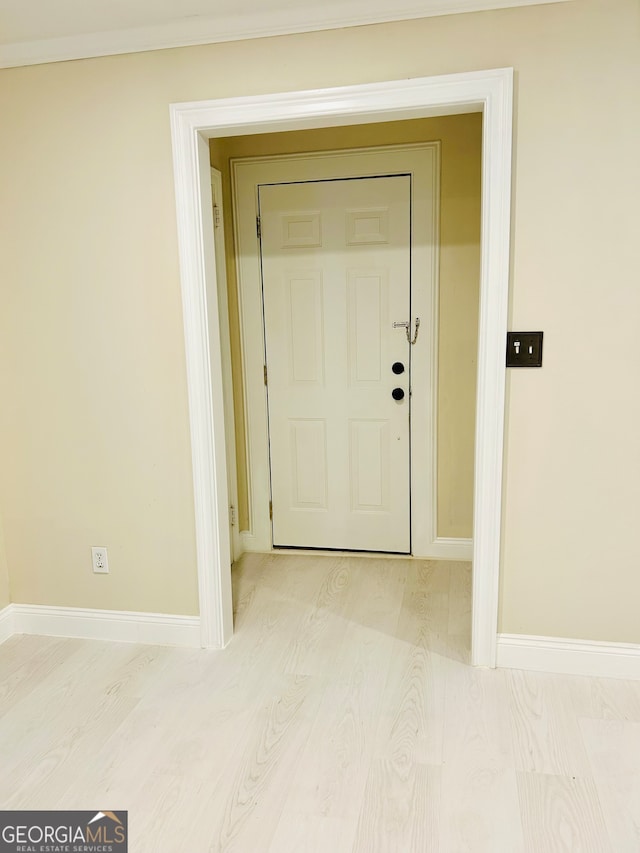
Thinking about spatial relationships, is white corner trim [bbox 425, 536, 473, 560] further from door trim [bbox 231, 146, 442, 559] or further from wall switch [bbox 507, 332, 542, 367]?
wall switch [bbox 507, 332, 542, 367]

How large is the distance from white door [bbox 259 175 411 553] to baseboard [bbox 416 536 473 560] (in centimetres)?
15

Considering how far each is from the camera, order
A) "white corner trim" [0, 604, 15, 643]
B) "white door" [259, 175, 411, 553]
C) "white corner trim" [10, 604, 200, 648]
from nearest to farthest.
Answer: "white corner trim" [10, 604, 200, 648]
"white corner trim" [0, 604, 15, 643]
"white door" [259, 175, 411, 553]

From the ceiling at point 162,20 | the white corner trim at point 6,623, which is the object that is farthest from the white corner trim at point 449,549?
the ceiling at point 162,20

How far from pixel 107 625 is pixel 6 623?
0.47m

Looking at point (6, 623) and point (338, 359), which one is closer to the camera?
point (6, 623)

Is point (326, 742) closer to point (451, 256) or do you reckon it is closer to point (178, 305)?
point (178, 305)

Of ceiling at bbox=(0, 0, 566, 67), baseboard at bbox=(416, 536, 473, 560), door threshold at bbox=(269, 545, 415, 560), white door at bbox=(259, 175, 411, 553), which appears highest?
ceiling at bbox=(0, 0, 566, 67)

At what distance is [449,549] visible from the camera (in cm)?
360

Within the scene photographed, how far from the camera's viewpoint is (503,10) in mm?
2186

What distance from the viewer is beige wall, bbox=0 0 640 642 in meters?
2.21

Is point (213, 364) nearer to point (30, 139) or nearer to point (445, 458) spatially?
point (30, 139)

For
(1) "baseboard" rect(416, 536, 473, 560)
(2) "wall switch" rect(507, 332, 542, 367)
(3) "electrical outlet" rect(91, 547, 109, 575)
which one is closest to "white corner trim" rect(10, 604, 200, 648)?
(3) "electrical outlet" rect(91, 547, 109, 575)

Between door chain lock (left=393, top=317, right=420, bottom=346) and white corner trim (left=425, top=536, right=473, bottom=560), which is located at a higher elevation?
door chain lock (left=393, top=317, right=420, bottom=346)

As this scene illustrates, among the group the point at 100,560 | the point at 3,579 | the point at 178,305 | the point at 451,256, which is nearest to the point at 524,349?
the point at 451,256
